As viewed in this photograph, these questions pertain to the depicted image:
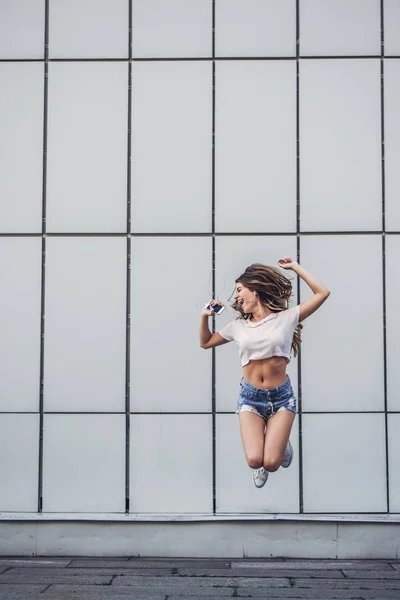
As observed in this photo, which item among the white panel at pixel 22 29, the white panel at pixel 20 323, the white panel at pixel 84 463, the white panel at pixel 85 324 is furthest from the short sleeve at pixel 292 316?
the white panel at pixel 22 29

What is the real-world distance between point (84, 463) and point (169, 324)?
2096mm

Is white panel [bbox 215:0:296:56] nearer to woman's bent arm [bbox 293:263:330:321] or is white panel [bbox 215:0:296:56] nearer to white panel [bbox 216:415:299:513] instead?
woman's bent arm [bbox 293:263:330:321]

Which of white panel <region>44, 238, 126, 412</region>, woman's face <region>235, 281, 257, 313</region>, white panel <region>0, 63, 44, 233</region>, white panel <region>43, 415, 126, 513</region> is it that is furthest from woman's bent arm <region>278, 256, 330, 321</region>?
white panel <region>0, 63, 44, 233</region>

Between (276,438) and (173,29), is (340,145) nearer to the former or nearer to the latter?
(173,29)

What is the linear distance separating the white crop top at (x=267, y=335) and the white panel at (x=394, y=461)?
109 inches

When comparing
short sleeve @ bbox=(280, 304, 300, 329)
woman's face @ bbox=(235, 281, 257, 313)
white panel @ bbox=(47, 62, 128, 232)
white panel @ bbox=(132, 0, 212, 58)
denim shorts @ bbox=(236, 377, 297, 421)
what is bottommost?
denim shorts @ bbox=(236, 377, 297, 421)

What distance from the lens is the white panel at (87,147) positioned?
10164mm

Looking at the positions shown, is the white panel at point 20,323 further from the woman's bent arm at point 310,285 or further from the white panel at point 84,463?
the woman's bent arm at point 310,285

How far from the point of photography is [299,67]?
1018 cm

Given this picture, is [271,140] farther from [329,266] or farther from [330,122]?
[329,266]

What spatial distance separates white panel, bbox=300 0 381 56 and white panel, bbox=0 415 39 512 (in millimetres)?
6122

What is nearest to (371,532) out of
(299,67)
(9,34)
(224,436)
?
(224,436)

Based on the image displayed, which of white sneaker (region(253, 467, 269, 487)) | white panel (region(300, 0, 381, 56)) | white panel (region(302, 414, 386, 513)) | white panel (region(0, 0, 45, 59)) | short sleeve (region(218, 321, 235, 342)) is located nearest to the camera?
white sneaker (region(253, 467, 269, 487))

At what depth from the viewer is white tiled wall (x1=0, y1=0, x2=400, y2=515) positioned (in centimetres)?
988
